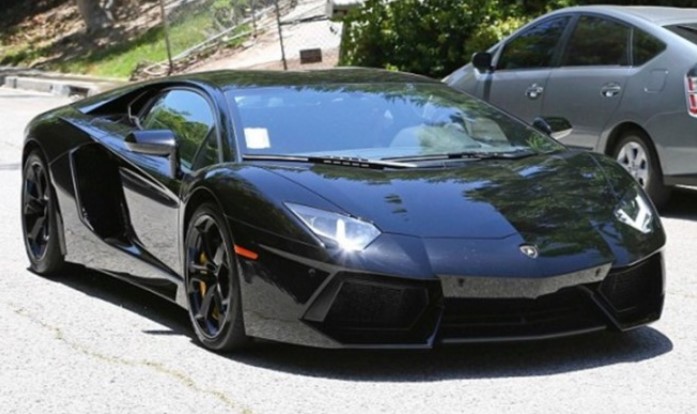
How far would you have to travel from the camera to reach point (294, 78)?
23.9 ft

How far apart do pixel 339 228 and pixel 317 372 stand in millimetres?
609

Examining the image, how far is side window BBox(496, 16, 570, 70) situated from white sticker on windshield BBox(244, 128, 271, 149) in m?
5.39

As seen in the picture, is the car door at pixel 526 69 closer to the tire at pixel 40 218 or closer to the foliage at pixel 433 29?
the tire at pixel 40 218

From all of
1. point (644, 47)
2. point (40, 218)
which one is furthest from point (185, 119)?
point (644, 47)

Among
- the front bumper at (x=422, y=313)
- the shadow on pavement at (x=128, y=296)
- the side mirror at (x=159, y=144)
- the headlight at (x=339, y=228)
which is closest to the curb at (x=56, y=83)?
the shadow on pavement at (x=128, y=296)

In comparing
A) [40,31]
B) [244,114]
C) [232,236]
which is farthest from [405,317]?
[40,31]

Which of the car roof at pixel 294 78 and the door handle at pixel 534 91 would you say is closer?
the car roof at pixel 294 78

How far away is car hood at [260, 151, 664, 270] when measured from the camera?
5812mm

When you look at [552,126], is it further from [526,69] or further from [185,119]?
[526,69]

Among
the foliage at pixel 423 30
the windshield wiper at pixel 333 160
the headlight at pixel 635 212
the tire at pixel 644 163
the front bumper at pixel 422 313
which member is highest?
the windshield wiper at pixel 333 160

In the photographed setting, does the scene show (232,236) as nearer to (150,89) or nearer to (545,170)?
(545,170)

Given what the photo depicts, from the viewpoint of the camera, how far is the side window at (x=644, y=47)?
10.6 meters

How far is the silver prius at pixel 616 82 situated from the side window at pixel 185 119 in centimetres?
418

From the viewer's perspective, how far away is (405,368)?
5.91 meters
